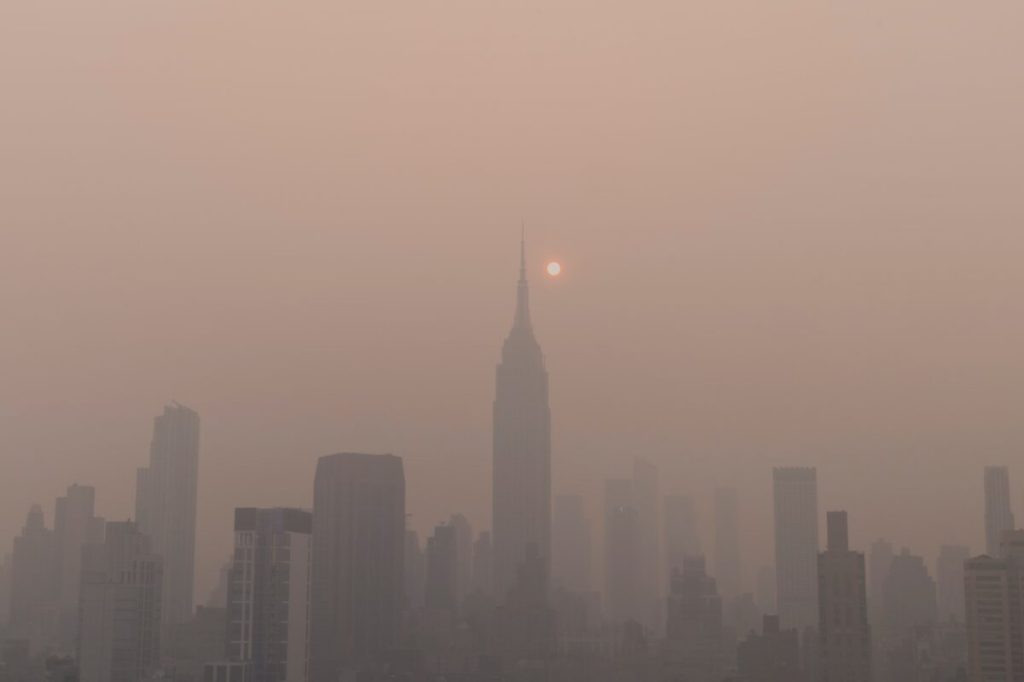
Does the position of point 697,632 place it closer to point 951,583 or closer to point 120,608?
point 951,583

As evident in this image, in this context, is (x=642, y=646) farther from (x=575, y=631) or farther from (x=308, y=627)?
(x=308, y=627)

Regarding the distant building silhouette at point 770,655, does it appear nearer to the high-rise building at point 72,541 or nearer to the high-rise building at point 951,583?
the high-rise building at point 951,583

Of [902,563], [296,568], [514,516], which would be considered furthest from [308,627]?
[902,563]

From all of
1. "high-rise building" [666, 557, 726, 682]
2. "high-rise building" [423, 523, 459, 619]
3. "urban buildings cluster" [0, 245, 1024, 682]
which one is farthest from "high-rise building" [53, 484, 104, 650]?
"high-rise building" [666, 557, 726, 682]

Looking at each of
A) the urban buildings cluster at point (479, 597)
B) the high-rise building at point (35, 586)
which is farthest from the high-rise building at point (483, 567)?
the high-rise building at point (35, 586)

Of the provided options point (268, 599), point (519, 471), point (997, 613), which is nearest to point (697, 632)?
point (997, 613)

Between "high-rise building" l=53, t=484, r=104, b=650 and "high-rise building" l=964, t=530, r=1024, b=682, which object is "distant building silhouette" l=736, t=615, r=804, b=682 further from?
"high-rise building" l=53, t=484, r=104, b=650
